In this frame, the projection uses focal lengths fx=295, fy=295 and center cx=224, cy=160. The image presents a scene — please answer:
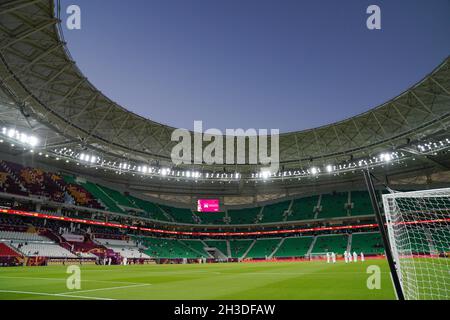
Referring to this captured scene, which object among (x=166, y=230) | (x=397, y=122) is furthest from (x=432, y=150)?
(x=166, y=230)

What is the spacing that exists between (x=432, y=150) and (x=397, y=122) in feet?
21.6

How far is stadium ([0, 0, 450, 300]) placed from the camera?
28062 millimetres

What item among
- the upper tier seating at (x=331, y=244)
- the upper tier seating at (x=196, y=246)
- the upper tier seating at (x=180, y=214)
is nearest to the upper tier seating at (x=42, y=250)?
the upper tier seating at (x=196, y=246)

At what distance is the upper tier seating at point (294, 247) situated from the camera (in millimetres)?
56156

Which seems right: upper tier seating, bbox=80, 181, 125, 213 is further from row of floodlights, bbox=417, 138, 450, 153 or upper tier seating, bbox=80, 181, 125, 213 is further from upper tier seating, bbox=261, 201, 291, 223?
row of floodlights, bbox=417, 138, 450, 153

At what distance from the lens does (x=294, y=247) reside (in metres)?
58.6

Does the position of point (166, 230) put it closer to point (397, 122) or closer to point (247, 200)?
point (247, 200)

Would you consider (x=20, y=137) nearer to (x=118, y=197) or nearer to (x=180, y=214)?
(x=118, y=197)

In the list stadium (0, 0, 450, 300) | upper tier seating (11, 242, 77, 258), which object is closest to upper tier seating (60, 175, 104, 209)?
stadium (0, 0, 450, 300)

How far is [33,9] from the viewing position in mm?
21828

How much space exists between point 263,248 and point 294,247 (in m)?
6.69

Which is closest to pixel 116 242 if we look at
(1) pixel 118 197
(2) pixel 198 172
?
(1) pixel 118 197

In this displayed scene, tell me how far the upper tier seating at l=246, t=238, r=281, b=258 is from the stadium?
1.55ft
